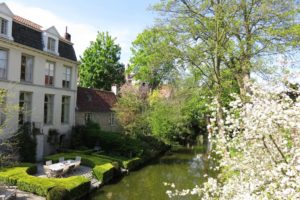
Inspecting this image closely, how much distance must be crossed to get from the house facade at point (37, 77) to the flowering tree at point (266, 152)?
46.7 feet

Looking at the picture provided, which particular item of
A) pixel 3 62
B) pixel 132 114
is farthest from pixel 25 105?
pixel 132 114

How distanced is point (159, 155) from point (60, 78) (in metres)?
12.2

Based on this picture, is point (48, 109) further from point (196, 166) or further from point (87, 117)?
point (196, 166)

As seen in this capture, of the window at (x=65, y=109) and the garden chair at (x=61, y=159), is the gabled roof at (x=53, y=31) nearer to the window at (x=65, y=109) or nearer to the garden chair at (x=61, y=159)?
the window at (x=65, y=109)

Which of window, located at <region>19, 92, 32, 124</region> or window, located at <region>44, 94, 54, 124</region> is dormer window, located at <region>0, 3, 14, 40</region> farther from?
window, located at <region>44, 94, 54, 124</region>

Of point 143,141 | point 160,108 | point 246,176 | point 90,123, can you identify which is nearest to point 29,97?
point 90,123

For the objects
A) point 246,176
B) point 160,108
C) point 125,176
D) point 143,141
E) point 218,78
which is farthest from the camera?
point 160,108

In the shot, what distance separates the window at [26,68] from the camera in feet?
76.1

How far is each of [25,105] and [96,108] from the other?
34.8 feet

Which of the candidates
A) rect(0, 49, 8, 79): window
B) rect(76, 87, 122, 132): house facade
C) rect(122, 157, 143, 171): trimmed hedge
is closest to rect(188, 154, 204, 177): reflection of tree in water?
rect(122, 157, 143, 171): trimmed hedge

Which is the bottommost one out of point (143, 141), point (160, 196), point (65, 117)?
point (160, 196)

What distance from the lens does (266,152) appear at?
21.5ft

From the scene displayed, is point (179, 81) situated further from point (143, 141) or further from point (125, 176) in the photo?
point (125, 176)

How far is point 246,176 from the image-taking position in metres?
6.55
